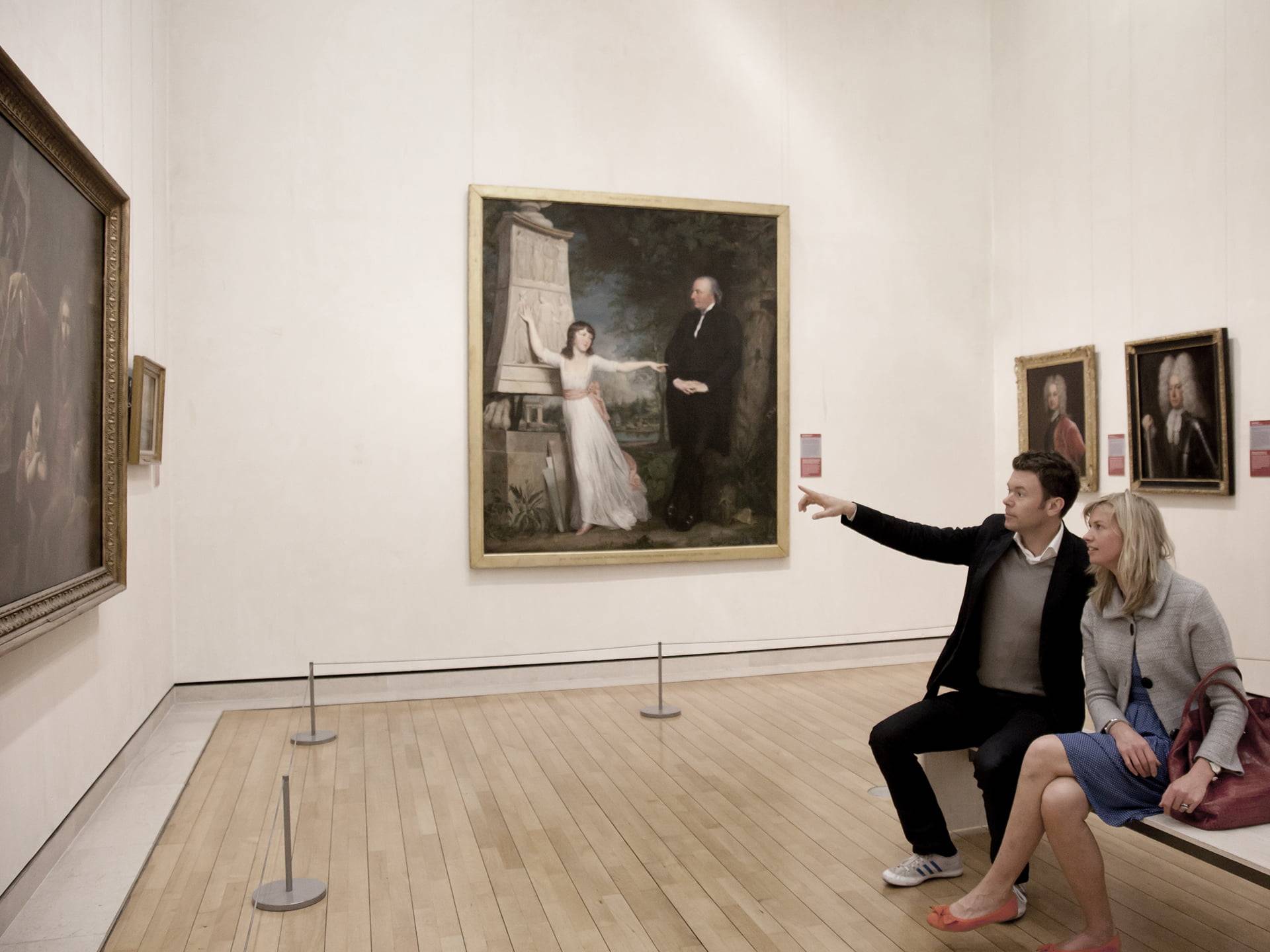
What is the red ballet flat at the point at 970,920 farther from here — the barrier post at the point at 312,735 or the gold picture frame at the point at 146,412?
the gold picture frame at the point at 146,412

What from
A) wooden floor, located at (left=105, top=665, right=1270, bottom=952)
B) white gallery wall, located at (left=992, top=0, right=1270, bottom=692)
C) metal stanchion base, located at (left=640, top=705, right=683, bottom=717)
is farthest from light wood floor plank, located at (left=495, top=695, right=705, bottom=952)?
white gallery wall, located at (left=992, top=0, right=1270, bottom=692)

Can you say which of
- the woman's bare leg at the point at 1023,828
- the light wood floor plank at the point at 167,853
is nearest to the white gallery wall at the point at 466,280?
the light wood floor plank at the point at 167,853

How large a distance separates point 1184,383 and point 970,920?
6.39 metres

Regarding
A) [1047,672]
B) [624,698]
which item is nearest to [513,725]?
[624,698]

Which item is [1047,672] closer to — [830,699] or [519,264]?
[830,699]

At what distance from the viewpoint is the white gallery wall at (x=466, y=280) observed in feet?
32.7

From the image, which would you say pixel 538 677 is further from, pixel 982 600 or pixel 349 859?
pixel 982 600

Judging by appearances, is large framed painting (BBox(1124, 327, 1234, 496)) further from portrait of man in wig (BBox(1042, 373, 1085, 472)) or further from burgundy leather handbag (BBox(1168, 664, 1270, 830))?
burgundy leather handbag (BBox(1168, 664, 1270, 830))

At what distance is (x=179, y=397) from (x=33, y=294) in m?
4.66

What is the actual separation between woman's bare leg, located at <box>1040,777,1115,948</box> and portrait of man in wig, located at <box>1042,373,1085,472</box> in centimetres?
700

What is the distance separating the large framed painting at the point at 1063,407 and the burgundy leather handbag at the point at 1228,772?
6.25 m

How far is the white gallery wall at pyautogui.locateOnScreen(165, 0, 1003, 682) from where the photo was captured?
32.7ft

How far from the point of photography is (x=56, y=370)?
18.9 ft

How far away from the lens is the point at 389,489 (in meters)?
10.4
